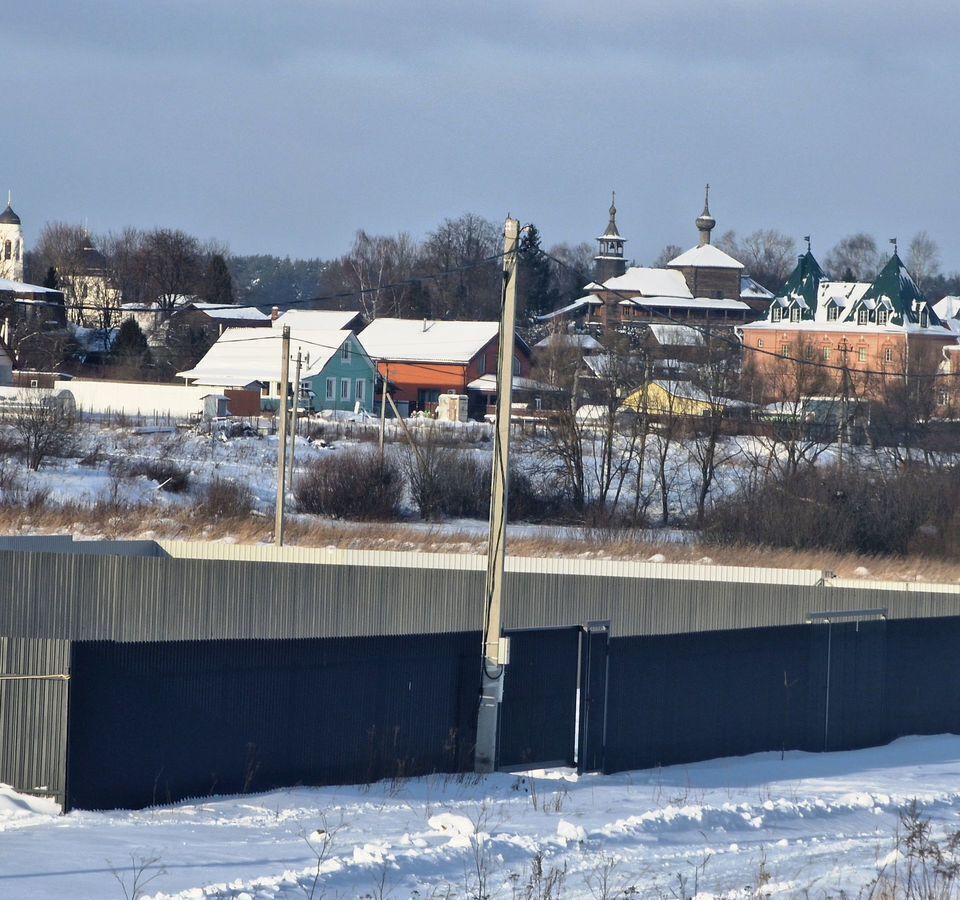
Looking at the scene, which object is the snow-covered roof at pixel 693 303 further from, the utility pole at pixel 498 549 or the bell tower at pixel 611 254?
the utility pole at pixel 498 549

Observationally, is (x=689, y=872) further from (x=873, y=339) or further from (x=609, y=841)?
(x=873, y=339)

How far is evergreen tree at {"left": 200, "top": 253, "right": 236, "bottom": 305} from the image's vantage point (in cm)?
9756

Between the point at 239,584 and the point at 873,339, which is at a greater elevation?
the point at 873,339

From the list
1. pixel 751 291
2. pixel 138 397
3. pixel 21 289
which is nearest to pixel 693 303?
pixel 751 291

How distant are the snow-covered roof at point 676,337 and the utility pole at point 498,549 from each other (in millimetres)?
41890

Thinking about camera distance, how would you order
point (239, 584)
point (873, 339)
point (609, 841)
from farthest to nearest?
point (873, 339)
point (239, 584)
point (609, 841)

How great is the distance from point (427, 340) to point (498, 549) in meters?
64.2

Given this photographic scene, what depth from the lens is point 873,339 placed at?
8450 centimetres

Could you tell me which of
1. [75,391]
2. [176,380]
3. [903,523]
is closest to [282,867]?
[903,523]

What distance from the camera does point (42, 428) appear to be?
43.2 meters

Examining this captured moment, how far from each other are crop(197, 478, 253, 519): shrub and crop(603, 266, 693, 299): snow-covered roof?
71.2 m

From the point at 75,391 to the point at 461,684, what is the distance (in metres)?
55.1

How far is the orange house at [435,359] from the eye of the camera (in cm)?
7444

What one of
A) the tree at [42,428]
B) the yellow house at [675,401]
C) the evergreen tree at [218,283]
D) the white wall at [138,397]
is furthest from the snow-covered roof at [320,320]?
the tree at [42,428]
